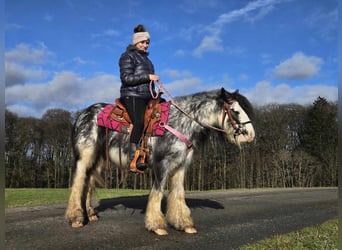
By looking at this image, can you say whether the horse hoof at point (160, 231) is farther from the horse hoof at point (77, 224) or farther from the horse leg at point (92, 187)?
the horse leg at point (92, 187)

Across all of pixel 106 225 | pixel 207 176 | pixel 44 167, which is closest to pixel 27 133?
pixel 44 167

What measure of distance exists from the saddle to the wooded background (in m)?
26.8

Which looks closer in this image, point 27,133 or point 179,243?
point 179,243

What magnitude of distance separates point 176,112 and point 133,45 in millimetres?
1733

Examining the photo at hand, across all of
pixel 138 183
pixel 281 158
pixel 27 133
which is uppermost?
pixel 27 133

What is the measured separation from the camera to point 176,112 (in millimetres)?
7371

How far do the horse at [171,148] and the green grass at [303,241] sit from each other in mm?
1621

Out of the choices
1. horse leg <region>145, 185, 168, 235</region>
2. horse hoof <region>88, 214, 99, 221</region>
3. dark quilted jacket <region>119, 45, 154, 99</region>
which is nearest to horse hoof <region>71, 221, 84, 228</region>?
horse hoof <region>88, 214, 99, 221</region>

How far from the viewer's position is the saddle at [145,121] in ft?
23.2

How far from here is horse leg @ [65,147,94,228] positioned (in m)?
7.35

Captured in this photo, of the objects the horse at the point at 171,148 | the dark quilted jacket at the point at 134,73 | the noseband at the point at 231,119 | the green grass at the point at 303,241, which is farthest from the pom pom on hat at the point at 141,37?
the green grass at the point at 303,241

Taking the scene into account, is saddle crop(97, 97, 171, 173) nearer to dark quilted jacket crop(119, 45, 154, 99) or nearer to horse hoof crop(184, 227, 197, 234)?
dark quilted jacket crop(119, 45, 154, 99)

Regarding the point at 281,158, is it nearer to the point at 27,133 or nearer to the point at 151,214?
the point at 27,133

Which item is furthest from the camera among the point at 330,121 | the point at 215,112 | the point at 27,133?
the point at 330,121
